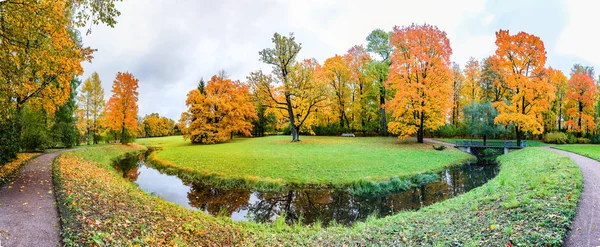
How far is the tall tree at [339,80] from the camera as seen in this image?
39.8 metres

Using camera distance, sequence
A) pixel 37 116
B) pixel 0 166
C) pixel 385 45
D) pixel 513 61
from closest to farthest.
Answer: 1. pixel 0 166
2. pixel 37 116
3. pixel 513 61
4. pixel 385 45

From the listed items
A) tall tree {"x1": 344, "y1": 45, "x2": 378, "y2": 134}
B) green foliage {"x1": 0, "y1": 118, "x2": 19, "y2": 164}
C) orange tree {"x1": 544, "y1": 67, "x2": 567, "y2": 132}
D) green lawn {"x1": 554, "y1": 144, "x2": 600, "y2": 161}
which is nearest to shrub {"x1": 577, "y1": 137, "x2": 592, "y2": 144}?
orange tree {"x1": 544, "y1": 67, "x2": 567, "y2": 132}

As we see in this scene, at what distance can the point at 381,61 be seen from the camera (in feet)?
125

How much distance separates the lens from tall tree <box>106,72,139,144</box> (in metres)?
31.9

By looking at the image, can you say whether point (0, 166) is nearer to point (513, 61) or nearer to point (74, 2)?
point (74, 2)

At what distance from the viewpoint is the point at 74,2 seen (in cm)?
917

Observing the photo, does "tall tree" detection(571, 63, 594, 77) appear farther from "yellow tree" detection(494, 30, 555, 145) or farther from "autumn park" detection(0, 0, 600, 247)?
"yellow tree" detection(494, 30, 555, 145)

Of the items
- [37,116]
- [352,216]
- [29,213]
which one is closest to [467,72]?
→ [352,216]

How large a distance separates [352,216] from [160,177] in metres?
13.4

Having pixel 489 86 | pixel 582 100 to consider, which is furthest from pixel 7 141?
pixel 582 100

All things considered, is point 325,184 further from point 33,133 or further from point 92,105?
point 92,105

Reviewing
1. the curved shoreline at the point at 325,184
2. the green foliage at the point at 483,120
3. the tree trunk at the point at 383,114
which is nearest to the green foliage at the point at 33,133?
the curved shoreline at the point at 325,184

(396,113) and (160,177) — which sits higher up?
(396,113)

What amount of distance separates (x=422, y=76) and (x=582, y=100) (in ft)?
74.5
